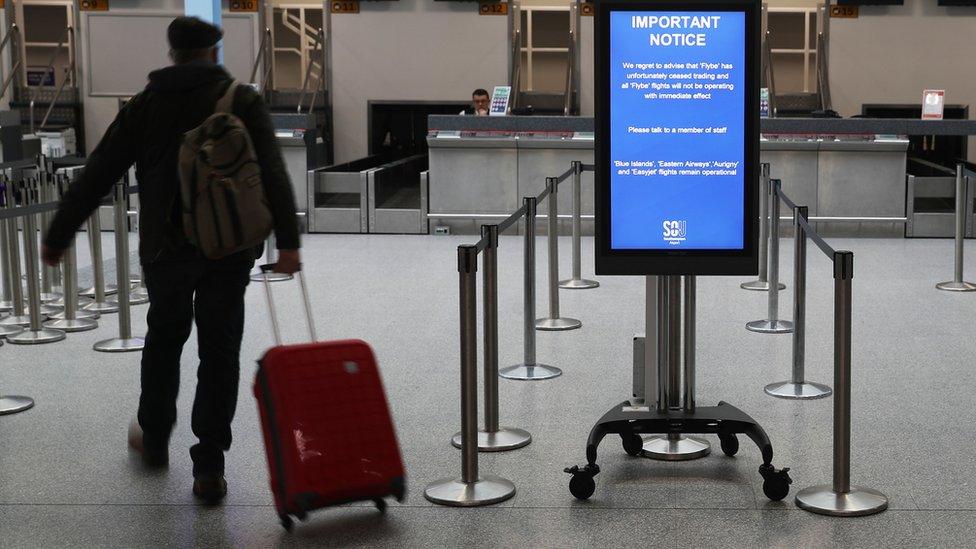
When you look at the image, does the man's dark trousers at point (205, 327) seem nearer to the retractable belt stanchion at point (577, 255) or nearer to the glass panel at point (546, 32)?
the retractable belt stanchion at point (577, 255)

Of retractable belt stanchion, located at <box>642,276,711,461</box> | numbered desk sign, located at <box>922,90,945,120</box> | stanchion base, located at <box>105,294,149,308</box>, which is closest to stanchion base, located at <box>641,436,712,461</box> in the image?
retractable belt stanchion, located at <box>642,276,711,461</box>

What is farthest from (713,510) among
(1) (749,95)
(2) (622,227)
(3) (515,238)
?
(3) (515,238)

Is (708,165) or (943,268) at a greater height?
(708,165)

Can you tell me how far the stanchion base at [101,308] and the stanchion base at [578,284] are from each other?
9.38ft

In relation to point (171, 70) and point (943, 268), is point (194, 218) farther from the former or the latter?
point (943, 268)

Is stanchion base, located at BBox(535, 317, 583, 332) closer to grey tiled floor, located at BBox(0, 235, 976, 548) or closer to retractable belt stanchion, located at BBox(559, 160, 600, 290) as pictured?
grey tiled floor, located at BBox(0, 235, 976, 548)

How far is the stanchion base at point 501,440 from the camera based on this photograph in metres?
4.23

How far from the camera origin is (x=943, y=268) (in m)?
8.80

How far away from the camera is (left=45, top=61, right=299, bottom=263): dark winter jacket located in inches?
140

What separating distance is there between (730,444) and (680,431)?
1.18 ft

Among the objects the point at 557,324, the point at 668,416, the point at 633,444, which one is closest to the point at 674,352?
the point at 668,416

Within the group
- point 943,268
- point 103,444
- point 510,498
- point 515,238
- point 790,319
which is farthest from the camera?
point 515,238

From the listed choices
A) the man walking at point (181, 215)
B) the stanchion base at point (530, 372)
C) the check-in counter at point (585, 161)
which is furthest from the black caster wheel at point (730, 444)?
the check-in counter at point (585, 161)

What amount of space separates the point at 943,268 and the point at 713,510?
5.90 m
